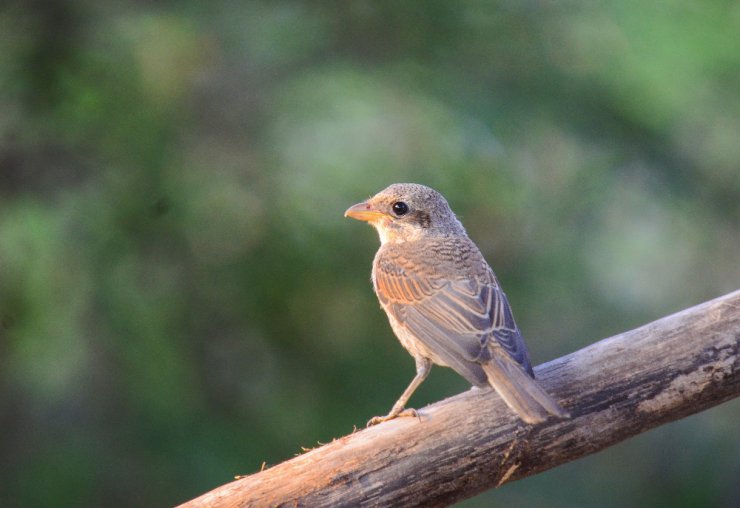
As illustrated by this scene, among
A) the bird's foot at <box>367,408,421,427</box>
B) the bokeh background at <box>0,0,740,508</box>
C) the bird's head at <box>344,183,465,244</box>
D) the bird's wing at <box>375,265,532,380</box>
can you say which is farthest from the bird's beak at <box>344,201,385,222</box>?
the bird's foot at <box>367,408,421,427</box>

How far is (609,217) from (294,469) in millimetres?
3713

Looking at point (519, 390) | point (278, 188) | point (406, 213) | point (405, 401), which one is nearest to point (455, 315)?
point (405, 401)

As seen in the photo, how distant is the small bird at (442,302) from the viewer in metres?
4.20

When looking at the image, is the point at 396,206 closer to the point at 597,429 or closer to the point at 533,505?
the point at 597,429

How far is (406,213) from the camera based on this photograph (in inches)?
217

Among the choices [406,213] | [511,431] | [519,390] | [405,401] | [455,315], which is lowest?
[511,431]

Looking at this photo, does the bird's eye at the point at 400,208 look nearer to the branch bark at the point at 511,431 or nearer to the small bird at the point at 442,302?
the small bird at the point at 442,302

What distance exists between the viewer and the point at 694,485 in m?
7.10

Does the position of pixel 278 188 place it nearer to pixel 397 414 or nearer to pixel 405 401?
pixel 405 401

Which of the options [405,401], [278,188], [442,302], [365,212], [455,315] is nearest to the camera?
[405,401]

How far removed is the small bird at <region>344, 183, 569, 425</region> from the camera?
4199mm

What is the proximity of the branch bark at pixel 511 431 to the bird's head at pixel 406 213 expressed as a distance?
1.45 meters

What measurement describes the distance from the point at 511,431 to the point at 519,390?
0.16 m

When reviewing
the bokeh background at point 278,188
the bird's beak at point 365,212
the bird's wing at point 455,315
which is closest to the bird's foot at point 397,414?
the bird's wing at point 455,315
